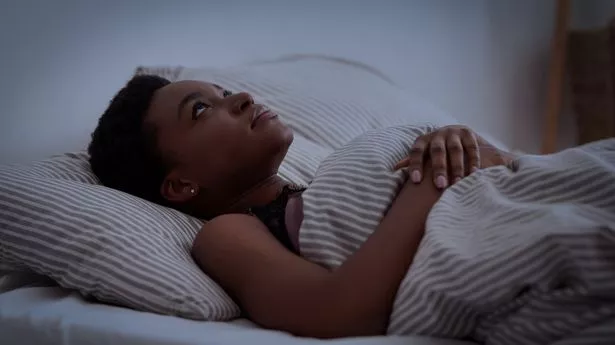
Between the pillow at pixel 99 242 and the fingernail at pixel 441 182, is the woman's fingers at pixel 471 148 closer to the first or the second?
the fingernail at pixel 441 182

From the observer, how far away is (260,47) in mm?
1651

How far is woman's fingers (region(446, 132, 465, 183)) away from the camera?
76 centimetres

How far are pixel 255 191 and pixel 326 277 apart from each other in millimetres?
350

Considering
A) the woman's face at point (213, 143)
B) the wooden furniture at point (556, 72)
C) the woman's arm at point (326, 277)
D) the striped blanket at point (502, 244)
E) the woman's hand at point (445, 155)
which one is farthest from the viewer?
the wooden furniture at point (556, 72)

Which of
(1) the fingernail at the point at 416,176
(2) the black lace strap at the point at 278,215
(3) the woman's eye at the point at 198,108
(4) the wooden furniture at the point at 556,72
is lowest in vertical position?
(4) the wooden furniture at the point at 556,72

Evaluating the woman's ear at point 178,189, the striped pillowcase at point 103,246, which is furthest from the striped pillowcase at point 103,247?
the woman's ear at point 178,189

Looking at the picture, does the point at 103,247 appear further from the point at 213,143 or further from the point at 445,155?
the point at 445,155

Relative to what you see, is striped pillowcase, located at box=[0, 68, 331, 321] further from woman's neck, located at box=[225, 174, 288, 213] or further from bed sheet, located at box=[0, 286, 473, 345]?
woman's neck, located at box=[225, 174, 288, 213]

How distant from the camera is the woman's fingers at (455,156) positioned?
0.76m

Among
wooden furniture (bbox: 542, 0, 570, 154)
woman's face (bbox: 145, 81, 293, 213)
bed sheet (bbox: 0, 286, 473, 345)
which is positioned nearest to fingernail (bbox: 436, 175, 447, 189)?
bed sheet (bbox: 0, 286, 473, 345)

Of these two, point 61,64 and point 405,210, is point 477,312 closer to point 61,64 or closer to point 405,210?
point 405,210

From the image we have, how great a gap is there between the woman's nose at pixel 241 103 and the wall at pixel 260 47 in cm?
39

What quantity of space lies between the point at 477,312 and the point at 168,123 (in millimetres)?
558

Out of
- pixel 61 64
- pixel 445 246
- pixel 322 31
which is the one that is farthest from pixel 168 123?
pixel 322 31
